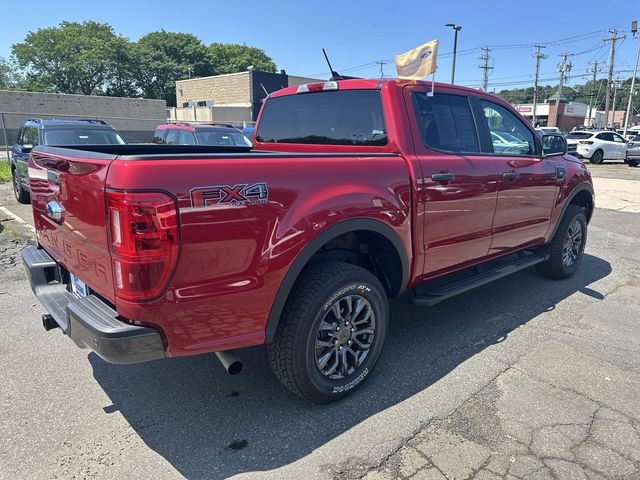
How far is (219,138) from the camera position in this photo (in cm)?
1131

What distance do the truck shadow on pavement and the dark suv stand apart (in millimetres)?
7306

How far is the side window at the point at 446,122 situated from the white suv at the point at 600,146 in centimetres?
2309

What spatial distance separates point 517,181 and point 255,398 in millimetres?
2882

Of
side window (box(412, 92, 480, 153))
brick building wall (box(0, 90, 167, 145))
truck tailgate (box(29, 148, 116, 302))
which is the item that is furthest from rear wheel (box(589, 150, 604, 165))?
truck tailgate (box(29, 148, 116, 302))

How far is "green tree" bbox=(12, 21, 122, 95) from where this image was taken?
5803 centimetres

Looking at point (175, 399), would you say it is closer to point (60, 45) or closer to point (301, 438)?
point (301, 438)

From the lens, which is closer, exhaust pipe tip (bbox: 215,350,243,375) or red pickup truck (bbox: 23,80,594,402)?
red pickup truck (bbox: 23,80,594,402)

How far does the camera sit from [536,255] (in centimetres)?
489

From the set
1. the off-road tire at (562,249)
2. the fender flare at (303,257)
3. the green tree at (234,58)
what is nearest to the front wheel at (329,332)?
the fender flare at (303,257)

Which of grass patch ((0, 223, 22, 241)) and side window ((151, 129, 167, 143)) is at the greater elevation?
side window ((151, 129, 167, 143))

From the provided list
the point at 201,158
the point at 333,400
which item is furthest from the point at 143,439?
the point at 201,158

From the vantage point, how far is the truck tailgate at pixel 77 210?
223cm

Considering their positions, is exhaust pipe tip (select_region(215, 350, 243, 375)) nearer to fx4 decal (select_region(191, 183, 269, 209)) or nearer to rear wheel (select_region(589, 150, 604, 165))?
fx4 decal (select_region(191, 183, 269, 209))

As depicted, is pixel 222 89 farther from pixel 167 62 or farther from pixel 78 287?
pixel 78 287
